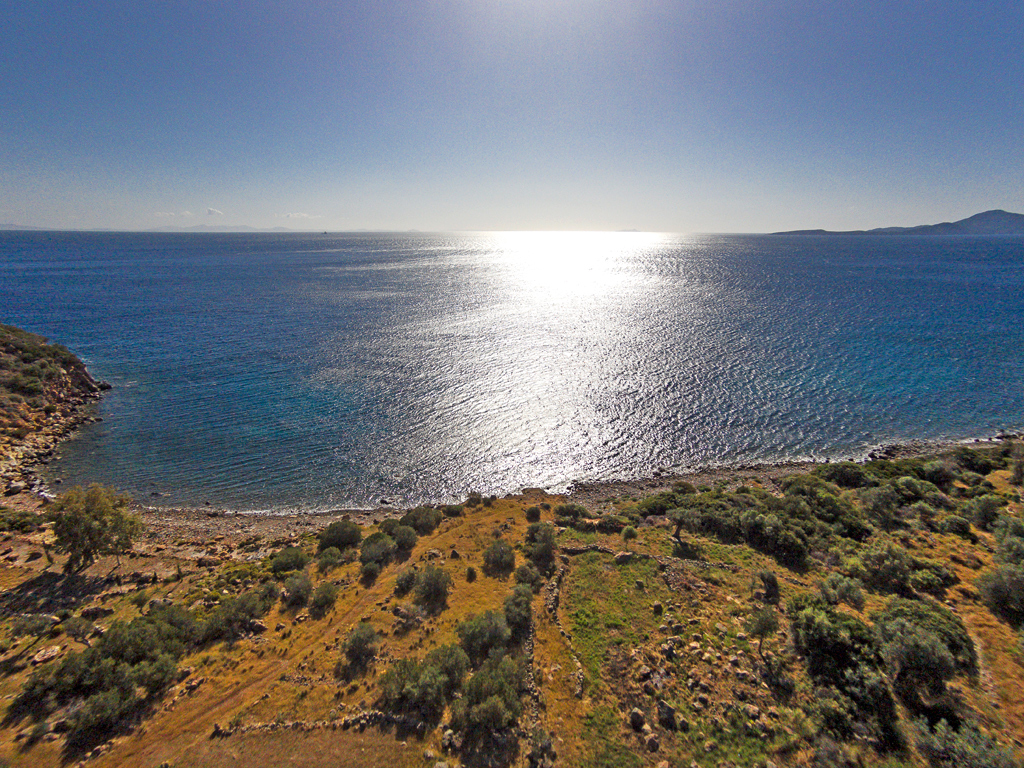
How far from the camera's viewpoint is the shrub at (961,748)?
11.8 meters

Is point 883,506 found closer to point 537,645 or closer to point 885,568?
point 885,568

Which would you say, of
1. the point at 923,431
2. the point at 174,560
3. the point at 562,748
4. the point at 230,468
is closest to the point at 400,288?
the point at 230,468

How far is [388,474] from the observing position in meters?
41.8

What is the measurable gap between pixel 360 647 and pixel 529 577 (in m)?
8.93

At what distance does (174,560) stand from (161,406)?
3351 cm

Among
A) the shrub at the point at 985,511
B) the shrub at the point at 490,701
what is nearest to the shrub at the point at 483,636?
the shrub at the point at 490,701

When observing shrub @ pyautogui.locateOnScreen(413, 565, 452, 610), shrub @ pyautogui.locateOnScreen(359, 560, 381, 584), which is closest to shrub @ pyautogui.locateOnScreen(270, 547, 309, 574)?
shrub @ pyautogui.locateOnScreen(359, 560, 381, 584)

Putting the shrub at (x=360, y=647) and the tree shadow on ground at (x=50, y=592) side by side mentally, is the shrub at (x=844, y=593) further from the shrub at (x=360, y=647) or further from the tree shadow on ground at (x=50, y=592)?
the tree shadow on ground at (x=50, y=592)

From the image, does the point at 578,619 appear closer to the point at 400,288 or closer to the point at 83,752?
the point at 83,752

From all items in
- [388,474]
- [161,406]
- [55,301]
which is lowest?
[388,474]

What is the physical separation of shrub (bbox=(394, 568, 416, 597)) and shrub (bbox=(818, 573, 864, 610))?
20561mm

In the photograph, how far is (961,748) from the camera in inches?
482

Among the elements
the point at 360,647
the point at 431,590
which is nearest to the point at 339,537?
the point at 431,590

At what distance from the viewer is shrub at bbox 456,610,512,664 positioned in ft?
58.9
